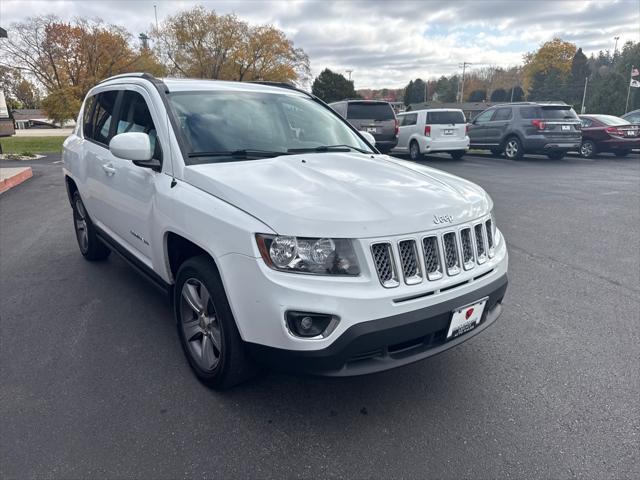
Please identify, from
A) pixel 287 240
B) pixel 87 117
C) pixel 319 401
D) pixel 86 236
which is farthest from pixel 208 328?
pixel 87 117

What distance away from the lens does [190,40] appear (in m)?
51.5

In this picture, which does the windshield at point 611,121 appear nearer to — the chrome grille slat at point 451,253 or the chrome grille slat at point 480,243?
the chrome grille slat at point 480,243

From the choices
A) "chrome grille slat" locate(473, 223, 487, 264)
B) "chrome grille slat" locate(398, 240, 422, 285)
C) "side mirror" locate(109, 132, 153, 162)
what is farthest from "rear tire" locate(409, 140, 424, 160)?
"chrome grille slat" locate(398, 240, 422, 285)

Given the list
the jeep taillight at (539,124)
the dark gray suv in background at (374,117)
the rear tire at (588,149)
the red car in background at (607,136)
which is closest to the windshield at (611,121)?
the red car in background at (607,136)

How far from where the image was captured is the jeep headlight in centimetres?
223

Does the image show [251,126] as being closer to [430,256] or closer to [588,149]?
[430,256]

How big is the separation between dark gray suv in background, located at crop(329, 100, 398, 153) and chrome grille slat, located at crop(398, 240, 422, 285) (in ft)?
41.6

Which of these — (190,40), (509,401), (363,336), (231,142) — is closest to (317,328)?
(363,336)

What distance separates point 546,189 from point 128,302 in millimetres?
9067

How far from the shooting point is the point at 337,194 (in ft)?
8.20

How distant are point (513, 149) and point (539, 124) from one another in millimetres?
1308

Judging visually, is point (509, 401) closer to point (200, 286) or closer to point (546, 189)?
point (200, 286)

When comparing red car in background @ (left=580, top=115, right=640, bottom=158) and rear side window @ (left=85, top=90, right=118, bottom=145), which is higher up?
rear side window @ (left=85, top=90, right=118, bottom=145)

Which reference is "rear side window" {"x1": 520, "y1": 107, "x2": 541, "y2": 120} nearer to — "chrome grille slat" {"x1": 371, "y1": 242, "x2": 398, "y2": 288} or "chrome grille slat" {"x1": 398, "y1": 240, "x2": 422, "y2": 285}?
"chrome grille slat" {"x1": 398, "y1": 240, "x2": 422, "y2": 285}
